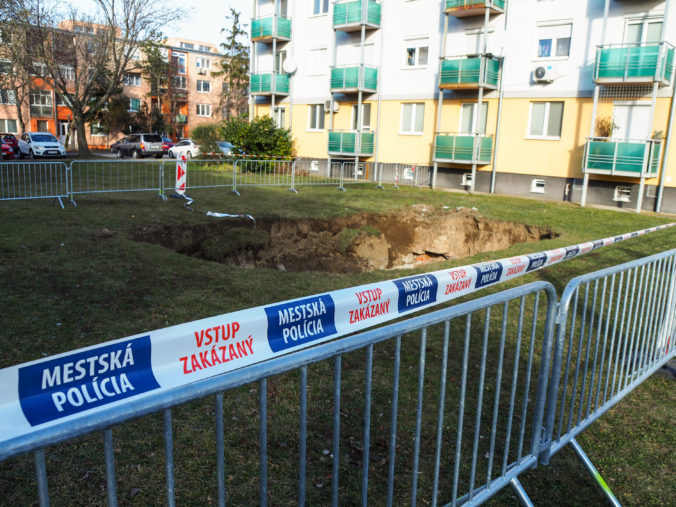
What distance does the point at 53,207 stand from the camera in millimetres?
13812

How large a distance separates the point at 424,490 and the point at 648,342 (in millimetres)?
2604

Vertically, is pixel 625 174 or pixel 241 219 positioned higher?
pixel 625 174

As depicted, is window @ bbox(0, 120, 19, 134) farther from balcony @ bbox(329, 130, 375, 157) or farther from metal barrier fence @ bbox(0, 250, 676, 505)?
metal barrier fence @ bbox(0, 250, 676, 505)

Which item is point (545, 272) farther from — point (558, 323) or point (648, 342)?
point (558, 323)

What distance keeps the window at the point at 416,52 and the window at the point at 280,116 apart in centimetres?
936

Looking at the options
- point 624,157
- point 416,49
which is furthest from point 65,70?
point 624,157

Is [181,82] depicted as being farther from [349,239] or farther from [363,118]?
[349,239]

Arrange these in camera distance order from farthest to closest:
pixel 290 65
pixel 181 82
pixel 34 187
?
pixel 181 82 → pixel 290 65 → pixel 34 187

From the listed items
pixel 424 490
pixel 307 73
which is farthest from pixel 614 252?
pixel 307 73

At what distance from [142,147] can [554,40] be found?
101ft

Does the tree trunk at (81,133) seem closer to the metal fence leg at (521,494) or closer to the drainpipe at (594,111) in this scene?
the drainpipe at (594,111)

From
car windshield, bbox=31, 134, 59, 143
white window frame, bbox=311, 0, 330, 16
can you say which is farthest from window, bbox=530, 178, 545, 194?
car windshield, bbox=31, 134, 59, 143

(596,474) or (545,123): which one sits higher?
(545,123)

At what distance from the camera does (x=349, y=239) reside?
13.5m
